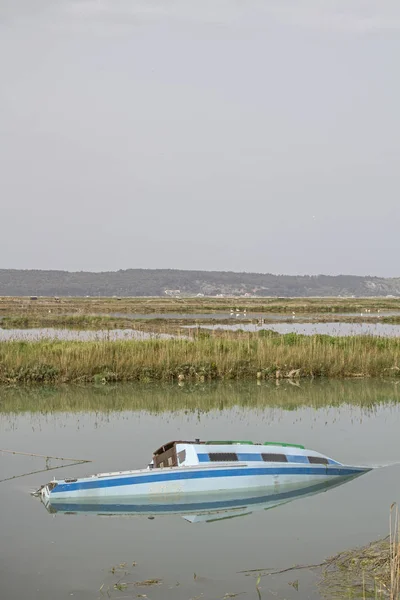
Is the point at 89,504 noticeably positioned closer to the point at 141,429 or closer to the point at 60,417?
the point at 141,429

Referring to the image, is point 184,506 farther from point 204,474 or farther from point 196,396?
point 196,396

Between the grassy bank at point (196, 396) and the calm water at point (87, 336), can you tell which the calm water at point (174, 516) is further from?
the calm water at point (87, 336)

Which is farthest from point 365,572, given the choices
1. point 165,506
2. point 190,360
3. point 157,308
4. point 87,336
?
point 157,308

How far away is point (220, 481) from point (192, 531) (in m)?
1.26

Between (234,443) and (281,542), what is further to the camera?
(234,443)

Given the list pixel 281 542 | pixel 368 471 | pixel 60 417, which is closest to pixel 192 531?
pixel 281 542

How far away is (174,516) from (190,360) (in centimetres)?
1347

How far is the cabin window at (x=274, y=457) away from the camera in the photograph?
12.1m

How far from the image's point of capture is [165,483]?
11414mm

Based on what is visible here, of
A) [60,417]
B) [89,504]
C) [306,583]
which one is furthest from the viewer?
[60,417]

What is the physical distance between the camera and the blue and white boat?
11.3 m

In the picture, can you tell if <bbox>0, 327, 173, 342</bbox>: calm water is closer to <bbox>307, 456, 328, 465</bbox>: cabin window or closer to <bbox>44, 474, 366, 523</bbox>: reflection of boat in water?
<bbox>307, 456, 328, 465</bbox>: cabin window

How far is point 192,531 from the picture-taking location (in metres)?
10.5

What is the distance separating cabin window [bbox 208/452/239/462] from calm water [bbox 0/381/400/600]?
0.97 m
